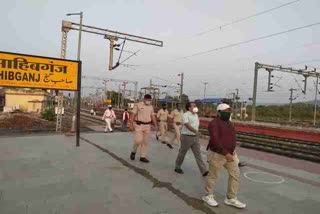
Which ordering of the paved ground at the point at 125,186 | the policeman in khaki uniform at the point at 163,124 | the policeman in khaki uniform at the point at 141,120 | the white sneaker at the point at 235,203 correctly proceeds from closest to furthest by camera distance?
the paved ground at the point at 125,186 < the white sneaker at the point at 235,203 < the policeman in khaki uniform at the point at 141,120 < the policeman in khaki uniform at the point at 163,124

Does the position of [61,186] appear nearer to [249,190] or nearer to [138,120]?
[138,120]

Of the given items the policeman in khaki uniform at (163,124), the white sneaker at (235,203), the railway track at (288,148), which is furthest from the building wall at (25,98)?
the white sneaker at (235,203)

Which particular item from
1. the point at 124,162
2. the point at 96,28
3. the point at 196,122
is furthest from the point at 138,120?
the point at 96,28

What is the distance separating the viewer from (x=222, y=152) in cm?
470

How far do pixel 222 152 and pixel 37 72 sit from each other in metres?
7.93

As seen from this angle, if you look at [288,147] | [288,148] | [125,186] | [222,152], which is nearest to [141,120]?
[125,186]

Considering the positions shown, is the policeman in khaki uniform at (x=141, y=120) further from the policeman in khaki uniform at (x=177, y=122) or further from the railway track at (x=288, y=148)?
the railway track at (x=288, y=148)

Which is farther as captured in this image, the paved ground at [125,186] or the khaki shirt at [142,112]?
the khaki shirt at [142,112]

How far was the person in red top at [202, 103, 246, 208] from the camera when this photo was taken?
4738mm

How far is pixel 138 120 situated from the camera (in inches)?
309

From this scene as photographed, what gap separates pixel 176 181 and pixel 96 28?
15106 millimetres

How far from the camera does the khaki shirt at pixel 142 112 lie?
782 cm

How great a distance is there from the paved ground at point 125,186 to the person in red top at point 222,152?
0.19 m

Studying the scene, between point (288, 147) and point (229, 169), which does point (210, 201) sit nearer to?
point (229, 169)
